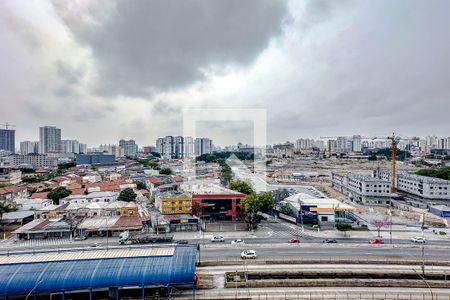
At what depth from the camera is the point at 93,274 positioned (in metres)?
8.05

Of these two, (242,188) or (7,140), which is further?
(7,140)

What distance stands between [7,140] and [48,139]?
15.0 metres

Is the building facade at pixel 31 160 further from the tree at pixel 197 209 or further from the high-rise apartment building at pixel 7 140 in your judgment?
the tree at pixel 197 209

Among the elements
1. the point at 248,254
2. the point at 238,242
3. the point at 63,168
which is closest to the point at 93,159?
the point at 63,168

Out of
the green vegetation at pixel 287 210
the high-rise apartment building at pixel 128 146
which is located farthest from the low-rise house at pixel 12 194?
the high-rise apartment building at pixel 128 146

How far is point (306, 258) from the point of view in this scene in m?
10.8

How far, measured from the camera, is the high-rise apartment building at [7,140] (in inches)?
3147

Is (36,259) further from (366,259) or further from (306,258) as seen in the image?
(366,259)

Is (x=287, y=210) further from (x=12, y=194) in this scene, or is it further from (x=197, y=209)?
(x=12, y=194)

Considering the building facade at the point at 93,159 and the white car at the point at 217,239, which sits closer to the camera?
the white car at the point at 217,239

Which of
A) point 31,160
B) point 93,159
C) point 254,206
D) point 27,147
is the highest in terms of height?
point 27,147

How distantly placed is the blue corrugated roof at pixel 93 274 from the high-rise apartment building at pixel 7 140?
93.8 m

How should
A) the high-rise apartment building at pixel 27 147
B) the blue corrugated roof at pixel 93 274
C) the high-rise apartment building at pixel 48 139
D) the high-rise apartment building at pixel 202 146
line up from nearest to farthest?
the blue corrugated roof at pixel 93 274 → the high-rise apartment building at pixel 202 146 → the high-rise apartment building at pixel 48 139 → the high-rise apartment building at pixel 27 147

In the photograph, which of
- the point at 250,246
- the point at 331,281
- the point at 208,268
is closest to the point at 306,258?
the point at 331,281
